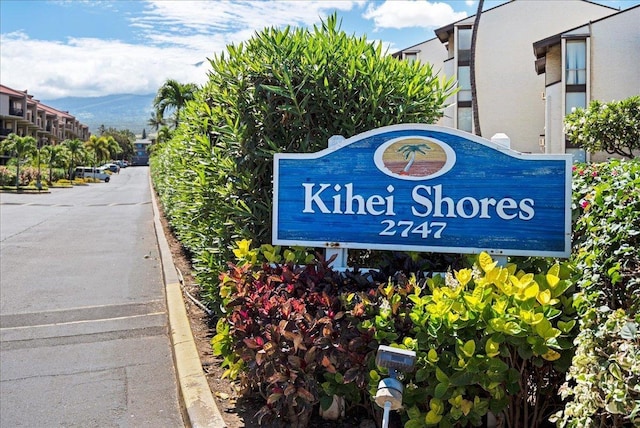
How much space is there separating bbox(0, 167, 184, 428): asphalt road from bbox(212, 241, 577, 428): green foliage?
1.35m

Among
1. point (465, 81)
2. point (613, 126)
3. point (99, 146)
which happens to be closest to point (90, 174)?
point (99, 146)

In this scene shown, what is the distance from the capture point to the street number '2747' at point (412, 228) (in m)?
4.02

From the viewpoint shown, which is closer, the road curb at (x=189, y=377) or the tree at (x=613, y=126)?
the road curb at (x=189, y=377)

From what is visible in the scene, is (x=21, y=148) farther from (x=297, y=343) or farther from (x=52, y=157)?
(x=297, y=343)

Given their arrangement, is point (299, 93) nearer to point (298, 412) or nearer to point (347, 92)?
point (347, 92)

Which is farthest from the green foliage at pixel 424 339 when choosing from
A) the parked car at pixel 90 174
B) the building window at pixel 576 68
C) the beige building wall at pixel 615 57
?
the parked car at pixel 90 174

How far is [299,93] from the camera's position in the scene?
185 inches

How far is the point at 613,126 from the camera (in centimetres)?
2219

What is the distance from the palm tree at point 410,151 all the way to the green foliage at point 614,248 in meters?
1.26

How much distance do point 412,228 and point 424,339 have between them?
1.11 m

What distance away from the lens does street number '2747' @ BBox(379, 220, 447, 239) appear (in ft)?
13.2

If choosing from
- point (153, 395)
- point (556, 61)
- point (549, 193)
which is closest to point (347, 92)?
point (549, 193)

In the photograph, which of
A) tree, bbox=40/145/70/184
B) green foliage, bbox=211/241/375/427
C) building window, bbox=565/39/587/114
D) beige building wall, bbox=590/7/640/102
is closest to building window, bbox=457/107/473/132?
building window, bbox=565/39/587/114

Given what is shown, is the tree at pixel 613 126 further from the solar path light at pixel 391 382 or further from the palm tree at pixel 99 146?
the palm tree at pixel 99 146
